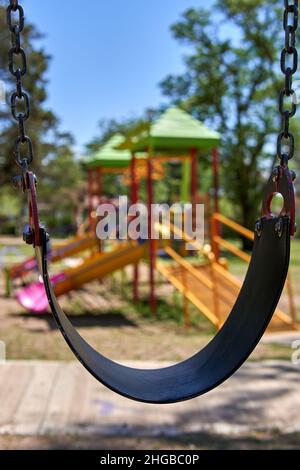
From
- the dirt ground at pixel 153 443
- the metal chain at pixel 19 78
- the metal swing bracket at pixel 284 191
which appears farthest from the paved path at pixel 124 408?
the metal chain at pixel 19 78

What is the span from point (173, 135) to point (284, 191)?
6157 millimetres

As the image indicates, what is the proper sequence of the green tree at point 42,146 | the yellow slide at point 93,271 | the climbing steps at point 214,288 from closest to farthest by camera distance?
the climbing steps at point 214,288 → the yellow slide at point 93,271 → the green tree at point 42,146

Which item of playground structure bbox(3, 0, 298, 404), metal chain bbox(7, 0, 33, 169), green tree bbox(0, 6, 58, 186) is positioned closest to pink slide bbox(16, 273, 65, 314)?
playground structure bbox(3, 0, 298, 404)

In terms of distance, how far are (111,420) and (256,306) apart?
212cm

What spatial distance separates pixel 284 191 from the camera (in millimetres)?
1611

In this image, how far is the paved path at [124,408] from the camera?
133 inches

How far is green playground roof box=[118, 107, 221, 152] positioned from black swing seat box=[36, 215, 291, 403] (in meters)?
5.90

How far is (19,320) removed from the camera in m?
6.91

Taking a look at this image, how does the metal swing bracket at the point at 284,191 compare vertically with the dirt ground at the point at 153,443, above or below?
above

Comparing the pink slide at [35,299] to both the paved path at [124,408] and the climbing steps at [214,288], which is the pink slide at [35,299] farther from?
the paved path at [124,408]

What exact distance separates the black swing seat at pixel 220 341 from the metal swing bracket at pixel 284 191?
0.02 metres

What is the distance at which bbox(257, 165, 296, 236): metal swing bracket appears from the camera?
157 cm

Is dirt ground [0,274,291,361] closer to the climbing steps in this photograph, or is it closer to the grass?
the grass

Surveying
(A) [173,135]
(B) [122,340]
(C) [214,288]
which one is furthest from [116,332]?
(A) [173,135]
